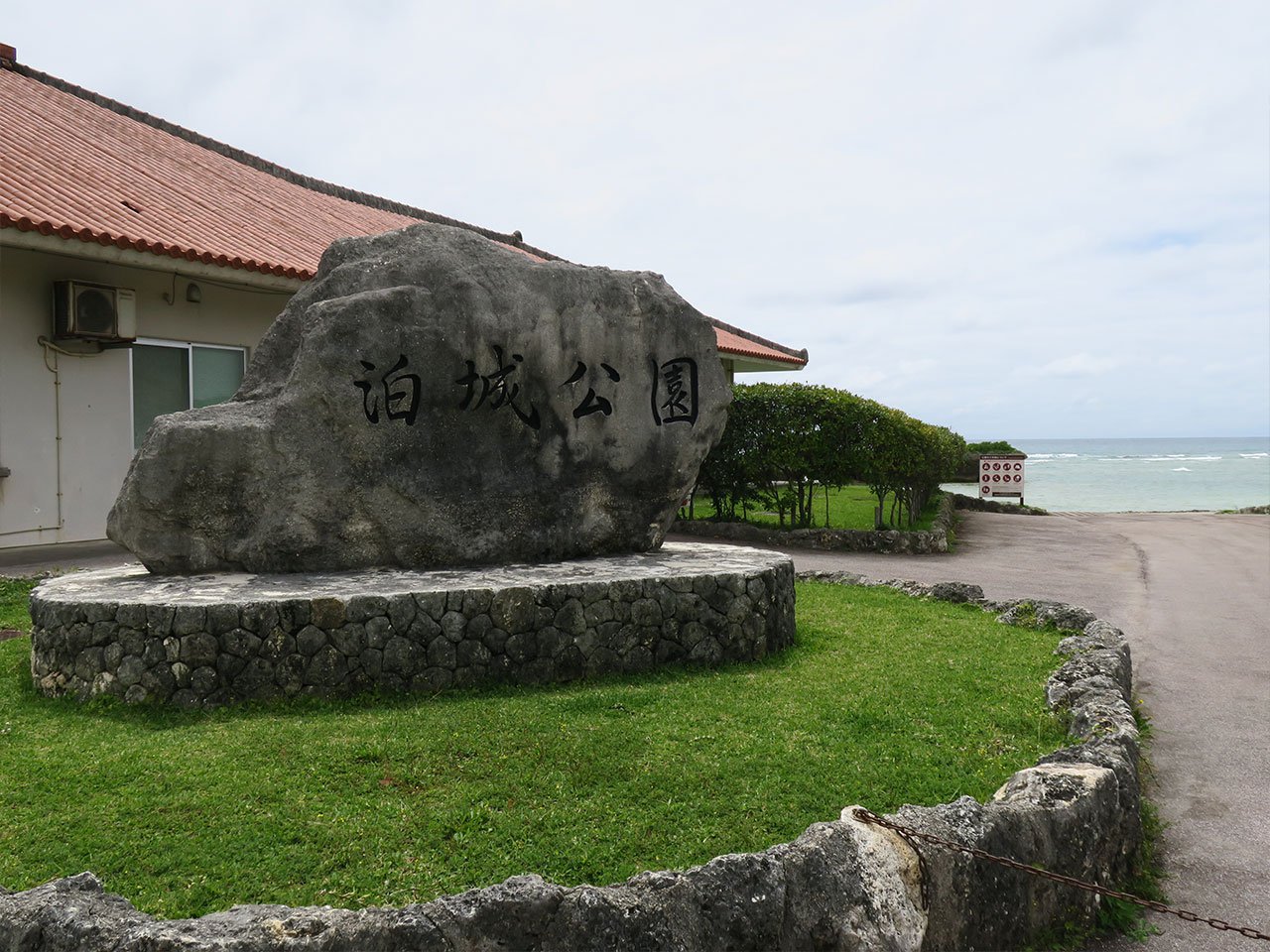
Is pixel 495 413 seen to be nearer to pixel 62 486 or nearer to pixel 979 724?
pixel 979 724

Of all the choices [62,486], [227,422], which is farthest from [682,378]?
[62,486]

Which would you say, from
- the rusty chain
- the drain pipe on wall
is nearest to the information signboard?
the drain pipe on wall

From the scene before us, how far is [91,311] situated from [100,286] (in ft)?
0.98

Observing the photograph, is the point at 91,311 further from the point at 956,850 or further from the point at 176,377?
the point at 956,850

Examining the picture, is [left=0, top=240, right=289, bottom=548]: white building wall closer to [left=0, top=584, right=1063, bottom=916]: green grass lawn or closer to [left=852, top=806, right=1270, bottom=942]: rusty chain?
[left=0, top=584, right=1063, bottom=916]: green grass lawn

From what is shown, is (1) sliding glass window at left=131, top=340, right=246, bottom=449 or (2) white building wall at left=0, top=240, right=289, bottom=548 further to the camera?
(1) sliding glass window at left=131, top=340, right=246, bottom=449

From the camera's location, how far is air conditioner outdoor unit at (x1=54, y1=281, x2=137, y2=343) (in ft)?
33.4

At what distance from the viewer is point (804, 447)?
13.4m

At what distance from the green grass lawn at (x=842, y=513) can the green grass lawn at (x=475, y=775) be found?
8659mm

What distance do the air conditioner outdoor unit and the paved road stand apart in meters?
8.09

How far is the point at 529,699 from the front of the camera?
5.46m

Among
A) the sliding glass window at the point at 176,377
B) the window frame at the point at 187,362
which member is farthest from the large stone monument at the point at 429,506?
the sliding glass window at the point at 176,377

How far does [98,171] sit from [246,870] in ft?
36.9

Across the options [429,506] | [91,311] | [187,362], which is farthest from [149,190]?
[429,506]
